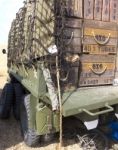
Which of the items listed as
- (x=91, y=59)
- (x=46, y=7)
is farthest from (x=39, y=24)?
(x=91, y=59)

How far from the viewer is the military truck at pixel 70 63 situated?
4.24 m

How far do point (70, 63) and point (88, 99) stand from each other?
25.4 inches

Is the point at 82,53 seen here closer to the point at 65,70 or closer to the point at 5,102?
the point at 65,70

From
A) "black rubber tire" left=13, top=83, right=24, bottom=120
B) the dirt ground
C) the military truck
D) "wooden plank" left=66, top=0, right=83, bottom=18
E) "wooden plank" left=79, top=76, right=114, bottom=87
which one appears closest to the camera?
the military truck

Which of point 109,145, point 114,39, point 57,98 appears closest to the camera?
point 57,98

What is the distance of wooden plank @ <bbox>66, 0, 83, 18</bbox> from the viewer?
4379 millimetres

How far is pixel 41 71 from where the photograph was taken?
425 cm

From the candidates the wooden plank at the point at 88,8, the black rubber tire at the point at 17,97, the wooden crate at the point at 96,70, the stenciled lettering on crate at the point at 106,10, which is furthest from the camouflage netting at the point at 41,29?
the black rubber tire at the point at 17,97

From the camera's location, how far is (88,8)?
4.54m

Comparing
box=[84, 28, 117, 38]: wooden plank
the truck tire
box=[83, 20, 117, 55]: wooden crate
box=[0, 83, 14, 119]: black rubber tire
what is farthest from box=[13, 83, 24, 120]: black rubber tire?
box=[84, 28, 117, 38]: wooden plank

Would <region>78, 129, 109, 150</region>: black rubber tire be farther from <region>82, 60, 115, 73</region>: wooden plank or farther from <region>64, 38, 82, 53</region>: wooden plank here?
<region>64, 38, 82, 53</region>: wooden plank

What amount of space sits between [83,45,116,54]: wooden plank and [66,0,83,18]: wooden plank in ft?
1.71

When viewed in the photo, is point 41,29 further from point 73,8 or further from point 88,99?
point 88,99

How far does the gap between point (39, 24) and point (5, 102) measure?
2.48m
